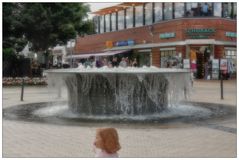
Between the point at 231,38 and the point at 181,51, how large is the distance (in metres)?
3.97

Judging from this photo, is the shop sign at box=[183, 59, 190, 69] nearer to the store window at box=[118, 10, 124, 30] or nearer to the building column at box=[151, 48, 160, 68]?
the building column at box=[151, 48, 160, 68]

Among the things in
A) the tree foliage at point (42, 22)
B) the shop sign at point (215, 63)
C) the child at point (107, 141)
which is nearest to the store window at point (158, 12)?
the shop sign at point (215, 63)

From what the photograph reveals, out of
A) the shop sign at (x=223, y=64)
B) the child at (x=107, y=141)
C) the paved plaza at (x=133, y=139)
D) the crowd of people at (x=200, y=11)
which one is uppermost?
the crowd of people at (x=200, y=11)

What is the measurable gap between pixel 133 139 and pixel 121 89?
3.21 meters

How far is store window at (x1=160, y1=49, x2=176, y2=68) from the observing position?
33.6 metres

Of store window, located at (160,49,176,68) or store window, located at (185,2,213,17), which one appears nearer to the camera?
store window, located at (160,49,176,68)

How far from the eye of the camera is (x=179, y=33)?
34875mm

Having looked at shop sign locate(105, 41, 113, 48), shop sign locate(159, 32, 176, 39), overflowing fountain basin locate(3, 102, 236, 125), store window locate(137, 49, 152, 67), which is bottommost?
overflowing fountain basin locate(3, 102, 236, 125)

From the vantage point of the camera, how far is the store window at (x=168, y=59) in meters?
33.6

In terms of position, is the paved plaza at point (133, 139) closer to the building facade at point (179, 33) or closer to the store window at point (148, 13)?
the building facade at point (179, 33)

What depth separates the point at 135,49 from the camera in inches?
1588

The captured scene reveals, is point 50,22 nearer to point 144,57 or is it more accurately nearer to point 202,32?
point 202,32

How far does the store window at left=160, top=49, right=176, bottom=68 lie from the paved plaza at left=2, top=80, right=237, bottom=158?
23.7 m

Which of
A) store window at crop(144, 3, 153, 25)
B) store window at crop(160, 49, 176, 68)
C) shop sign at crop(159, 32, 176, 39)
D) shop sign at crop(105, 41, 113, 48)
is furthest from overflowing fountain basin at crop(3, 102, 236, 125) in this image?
shop sign at crop(105, 41, 113, 48)
